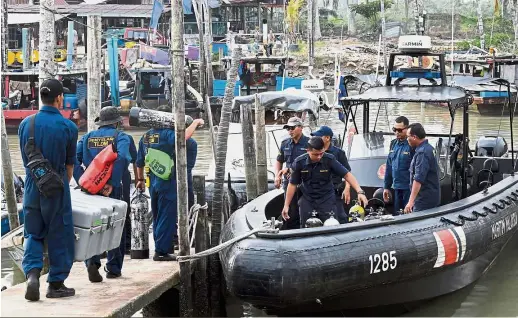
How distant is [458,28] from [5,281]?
48039mm

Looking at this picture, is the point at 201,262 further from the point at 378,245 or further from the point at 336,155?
the point at 378,245

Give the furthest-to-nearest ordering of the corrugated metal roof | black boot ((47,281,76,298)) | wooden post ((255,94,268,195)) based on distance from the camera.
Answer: the corrugated metal roof
wooden post ((255,94,268,195))
black boot ((47,281,76,298))

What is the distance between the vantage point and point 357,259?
8.01 metres

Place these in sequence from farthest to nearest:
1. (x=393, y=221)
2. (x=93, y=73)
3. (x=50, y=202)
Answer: (x=93, y=73) < (x=393, y=221) < (x=50, y=202)

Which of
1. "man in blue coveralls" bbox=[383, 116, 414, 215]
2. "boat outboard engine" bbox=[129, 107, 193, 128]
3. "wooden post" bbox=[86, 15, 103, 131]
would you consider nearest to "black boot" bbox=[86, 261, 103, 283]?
"boat outboard engine" bbox=[129, 107, 193, 128]

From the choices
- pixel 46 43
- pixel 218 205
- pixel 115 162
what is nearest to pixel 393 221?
pixel 218 205

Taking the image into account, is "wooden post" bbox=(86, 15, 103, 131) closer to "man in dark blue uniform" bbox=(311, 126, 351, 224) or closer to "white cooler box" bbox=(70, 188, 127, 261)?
"man in dark blue uniform" bbox=(311, 126, 351, 224)

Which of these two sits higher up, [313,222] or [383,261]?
[313,222]

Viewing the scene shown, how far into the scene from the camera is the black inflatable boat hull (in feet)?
25.4

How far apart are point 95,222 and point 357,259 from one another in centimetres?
222

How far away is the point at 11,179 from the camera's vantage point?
1144 centimetres

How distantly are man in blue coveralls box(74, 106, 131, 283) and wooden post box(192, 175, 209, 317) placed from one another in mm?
933

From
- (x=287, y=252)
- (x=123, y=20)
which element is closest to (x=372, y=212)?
(x=287, y=252)

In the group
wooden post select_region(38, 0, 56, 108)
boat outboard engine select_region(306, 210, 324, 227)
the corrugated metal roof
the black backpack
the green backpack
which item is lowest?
boat outboard engine select_region(306, 210, 324, 227)
